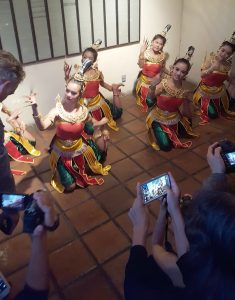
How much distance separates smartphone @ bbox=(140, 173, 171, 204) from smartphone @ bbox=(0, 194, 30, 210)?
0.58 meters

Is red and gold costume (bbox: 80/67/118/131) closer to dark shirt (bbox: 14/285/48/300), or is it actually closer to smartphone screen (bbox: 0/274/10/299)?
smartphone screen (bbox: 0/274/10/299)

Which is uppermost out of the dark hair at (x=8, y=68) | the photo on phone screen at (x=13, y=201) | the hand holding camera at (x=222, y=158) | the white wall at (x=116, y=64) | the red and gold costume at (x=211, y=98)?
the dark hair at (x=8, y=68)

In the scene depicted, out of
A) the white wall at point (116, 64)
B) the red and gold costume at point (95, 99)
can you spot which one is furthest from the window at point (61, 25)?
the red and gold costume at point (95, 99)

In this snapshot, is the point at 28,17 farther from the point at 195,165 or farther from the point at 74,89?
the point at 195,165

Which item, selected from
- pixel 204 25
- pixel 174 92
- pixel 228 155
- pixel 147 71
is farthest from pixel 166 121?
pixel 204 25

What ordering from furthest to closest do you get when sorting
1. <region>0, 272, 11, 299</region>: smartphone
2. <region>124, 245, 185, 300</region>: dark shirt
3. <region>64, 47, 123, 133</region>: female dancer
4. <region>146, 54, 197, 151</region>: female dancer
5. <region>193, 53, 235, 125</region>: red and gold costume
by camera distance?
1. <region>193, 53, 235, 125</region>: red and gold costume
2. <region>64, 47, 123, 133</region>: female dancer
3. <region>146, 54, 197, 151</region>: female dancer
4. <region>0, 272, 11, 299</region>: smartphone
5. <region>124, 245, 185, 300</region>: dark shirt

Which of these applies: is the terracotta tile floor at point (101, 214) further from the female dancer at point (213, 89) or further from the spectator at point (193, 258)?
the spectator at point (193, 258)

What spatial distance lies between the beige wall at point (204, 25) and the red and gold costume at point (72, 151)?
2700mm

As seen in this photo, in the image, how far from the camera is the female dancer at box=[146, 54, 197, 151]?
137 inches

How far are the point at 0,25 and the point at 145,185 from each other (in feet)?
9.24

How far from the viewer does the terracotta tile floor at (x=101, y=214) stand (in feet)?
7.50

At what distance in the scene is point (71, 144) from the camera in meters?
3.02

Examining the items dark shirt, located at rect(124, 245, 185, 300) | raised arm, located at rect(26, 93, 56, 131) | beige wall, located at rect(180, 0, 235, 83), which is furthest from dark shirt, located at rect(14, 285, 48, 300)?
beige wall, located at rect(180, 0, 235, 83)

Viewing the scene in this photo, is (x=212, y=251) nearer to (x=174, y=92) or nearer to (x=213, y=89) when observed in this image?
(x=174, y=92)
